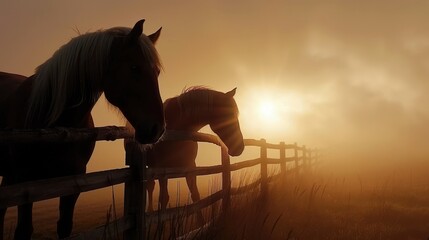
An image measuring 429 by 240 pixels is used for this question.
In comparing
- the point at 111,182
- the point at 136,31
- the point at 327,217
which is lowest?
the point at 327,217

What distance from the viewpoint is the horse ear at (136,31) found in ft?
10.5

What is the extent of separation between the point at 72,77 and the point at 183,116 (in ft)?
11.6

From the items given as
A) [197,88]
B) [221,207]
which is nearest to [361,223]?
[221,207]

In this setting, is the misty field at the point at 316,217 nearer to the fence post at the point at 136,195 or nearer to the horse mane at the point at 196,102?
the fence post at the point at 136,195

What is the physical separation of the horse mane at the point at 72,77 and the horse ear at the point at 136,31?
8cm

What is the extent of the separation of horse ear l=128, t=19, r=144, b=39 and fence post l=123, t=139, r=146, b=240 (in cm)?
100

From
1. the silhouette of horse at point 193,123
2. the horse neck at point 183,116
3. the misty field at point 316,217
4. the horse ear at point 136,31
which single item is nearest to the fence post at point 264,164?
the misty field at point 316,217

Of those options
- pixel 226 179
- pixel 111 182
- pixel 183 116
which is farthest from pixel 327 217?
pixel 111 182

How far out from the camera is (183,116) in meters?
6.64

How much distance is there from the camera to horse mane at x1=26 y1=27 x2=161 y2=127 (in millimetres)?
3102

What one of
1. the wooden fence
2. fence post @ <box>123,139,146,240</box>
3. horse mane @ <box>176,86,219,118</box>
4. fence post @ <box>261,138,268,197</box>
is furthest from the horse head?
fence post @ <box>261,138,268,197</box>

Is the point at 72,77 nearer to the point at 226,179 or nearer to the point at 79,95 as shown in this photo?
the point at 79,95

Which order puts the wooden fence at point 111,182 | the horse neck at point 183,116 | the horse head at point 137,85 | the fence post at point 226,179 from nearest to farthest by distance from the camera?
1. the wooden fence at point 111,182
2. the horse head at point 137,85
3. the fence post at point 226,179
4. the horse neck at point 183,116

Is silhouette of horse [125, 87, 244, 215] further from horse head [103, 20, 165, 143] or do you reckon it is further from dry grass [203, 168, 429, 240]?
horse head [103, 20, 165, 143]
